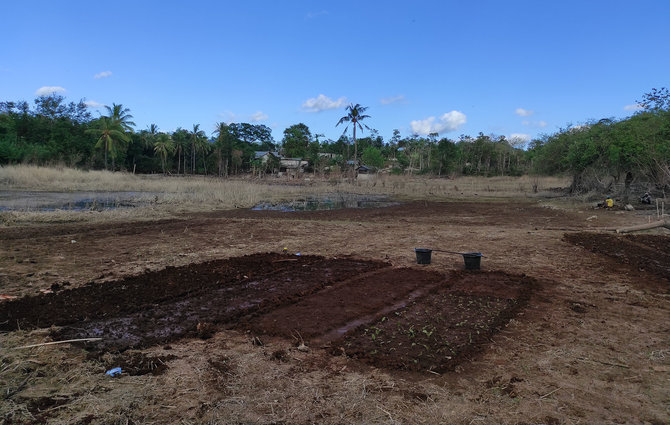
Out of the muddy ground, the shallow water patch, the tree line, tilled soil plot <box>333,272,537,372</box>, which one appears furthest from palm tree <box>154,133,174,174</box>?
tilled soil plot <box>333,272,537,372</box>

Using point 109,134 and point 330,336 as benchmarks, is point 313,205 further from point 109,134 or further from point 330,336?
point 109,134

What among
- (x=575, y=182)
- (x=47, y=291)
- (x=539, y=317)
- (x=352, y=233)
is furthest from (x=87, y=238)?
(x=575, y=182)

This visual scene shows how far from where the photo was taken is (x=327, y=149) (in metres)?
68.9

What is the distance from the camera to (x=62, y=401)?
274 centimetres

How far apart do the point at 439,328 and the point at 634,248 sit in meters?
7.35

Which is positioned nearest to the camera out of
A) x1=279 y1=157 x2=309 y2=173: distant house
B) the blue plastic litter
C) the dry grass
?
the blue plastic litter

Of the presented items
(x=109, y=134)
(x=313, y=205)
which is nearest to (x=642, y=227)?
(x=313, y=205)

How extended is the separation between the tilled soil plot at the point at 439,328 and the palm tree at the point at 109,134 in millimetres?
46188

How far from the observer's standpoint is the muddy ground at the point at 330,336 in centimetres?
274

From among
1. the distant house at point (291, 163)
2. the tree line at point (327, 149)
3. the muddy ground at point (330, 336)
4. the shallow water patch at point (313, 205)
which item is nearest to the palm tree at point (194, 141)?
the tree line at point (327, 149)

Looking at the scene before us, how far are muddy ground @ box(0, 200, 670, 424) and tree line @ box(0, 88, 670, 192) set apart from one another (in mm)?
12790

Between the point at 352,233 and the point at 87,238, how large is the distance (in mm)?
6316

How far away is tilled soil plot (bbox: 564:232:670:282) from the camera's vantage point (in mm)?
7309

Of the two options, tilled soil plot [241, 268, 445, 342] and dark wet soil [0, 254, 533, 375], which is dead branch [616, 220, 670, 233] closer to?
dark wet soil [0, 254, 533, 375]
